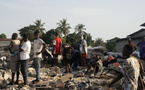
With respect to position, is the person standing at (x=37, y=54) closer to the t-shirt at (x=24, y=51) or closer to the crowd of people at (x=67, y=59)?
the crowd of people at (x=67, y=59)

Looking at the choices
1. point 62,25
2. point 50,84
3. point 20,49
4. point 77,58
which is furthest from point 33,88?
point 62,25

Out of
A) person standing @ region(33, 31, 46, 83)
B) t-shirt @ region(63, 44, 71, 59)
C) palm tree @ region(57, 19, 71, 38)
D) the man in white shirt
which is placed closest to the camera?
the man in white shirt

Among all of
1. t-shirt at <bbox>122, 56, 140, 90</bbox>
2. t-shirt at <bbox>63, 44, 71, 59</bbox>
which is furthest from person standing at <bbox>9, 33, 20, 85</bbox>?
t-shirt at <bbox>122, 56, 140, 90</bbox>

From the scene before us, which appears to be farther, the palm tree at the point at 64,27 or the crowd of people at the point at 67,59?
the palm tree at the point at 64,27

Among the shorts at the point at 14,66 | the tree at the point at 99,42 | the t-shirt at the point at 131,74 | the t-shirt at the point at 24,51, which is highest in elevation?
the tree at the point at 99,42

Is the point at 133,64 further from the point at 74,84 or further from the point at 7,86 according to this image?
the point at 7,86

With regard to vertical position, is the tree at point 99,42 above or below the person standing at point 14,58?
above

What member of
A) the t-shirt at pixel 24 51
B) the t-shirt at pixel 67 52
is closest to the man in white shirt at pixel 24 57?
the t-shirt at pixel 24 51

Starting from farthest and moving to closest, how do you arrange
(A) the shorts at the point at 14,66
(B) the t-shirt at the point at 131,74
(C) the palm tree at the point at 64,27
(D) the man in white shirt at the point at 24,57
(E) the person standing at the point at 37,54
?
(C) the palm tree at the point at 64,27 → (E) the person standing at the point at 37,54 → (A) the shorts at the point at 14,66 → (D) the man in white shirt at the point at 24,57 → (B) the t-shirt at the point at 131,74

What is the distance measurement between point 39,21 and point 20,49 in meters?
48.8

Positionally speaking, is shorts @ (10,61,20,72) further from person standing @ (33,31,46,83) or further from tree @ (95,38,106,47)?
tree @ (95,38,106,47)

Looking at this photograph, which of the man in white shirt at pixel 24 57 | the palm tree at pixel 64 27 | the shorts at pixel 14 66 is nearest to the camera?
the man in white shirt at pixel 24 57

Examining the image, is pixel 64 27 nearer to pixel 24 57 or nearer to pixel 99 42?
pixel 99 42

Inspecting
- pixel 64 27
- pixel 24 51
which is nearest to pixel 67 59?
pixel 24 51
